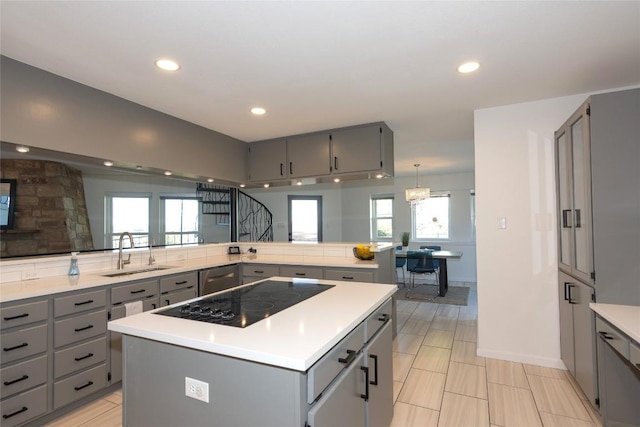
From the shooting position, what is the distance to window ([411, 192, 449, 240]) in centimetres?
747

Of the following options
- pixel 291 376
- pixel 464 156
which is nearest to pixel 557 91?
pixel 464 156

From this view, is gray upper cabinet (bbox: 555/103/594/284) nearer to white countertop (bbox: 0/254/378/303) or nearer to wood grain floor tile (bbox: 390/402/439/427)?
wood grain floor tile (bbox: 390/402/439/427)

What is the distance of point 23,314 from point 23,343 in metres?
0.18

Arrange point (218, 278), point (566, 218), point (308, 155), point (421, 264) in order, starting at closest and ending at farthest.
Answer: point (566, 218)
point (218, 278)
point (308, 155)
point (421, 264)

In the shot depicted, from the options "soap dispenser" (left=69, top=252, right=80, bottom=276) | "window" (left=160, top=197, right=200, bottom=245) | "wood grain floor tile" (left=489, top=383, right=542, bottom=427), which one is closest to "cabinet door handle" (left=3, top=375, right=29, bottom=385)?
"soap dispenser" (left=69, top=252, right=80, bottom=276)

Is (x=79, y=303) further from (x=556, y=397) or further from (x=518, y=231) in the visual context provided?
(x=518, y=231)

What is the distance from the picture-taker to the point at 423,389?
2562 mm

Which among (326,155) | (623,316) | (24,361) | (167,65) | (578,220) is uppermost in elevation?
(167,65)

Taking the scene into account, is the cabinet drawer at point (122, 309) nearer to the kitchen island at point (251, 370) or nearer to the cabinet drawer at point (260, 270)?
the cabinet drawer at point (260, 270)

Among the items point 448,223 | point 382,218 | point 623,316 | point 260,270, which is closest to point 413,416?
point 623,316

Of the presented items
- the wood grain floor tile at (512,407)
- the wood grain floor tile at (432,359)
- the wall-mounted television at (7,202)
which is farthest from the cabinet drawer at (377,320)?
the wall-mounted television at (7,202)


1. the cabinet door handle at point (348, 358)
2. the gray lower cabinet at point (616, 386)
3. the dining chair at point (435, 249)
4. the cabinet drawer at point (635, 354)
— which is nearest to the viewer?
the cabinet door handle at point (348, 358)

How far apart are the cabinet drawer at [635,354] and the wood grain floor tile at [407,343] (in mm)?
1998

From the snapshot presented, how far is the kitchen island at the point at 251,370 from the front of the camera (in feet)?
3.41
